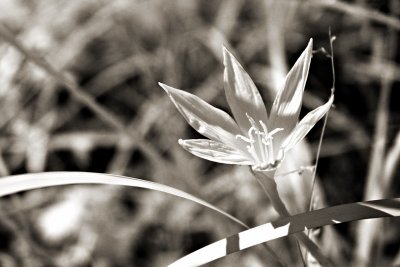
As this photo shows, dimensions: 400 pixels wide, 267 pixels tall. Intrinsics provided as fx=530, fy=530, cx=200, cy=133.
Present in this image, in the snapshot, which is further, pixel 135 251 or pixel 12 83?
pixel 12 83

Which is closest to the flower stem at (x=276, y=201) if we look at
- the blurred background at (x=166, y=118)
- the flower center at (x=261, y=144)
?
the flower center at (x=261, y=144)

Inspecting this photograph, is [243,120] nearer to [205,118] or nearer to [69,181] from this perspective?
[205,118]

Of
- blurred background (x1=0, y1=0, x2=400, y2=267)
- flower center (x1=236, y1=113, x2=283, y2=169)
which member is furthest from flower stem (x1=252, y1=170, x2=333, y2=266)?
blurred background (x1=0, y1=0, x2=400, y2=267)

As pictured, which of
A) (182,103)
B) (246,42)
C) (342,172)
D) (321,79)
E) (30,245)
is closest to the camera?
(182,103)

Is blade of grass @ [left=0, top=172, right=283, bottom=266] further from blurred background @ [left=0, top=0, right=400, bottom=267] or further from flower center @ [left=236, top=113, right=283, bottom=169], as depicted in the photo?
blurred background @ [left=0, top=0, right=400, bottom=267]

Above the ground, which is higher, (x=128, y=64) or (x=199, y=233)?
(x=128, y=64)

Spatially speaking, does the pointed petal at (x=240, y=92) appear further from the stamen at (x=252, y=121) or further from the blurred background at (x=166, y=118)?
the blurred background at (x=166, y=118)

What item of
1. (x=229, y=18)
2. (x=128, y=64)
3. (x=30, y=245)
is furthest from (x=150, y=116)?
(x=30, y=245)

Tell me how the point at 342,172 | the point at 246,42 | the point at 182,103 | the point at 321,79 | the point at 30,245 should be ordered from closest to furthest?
the point at 182,103 → the point at 30,245 → the point at 342,172 → the point at 321,79 → the point at 246,42

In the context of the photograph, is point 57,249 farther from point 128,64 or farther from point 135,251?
point 128,64
